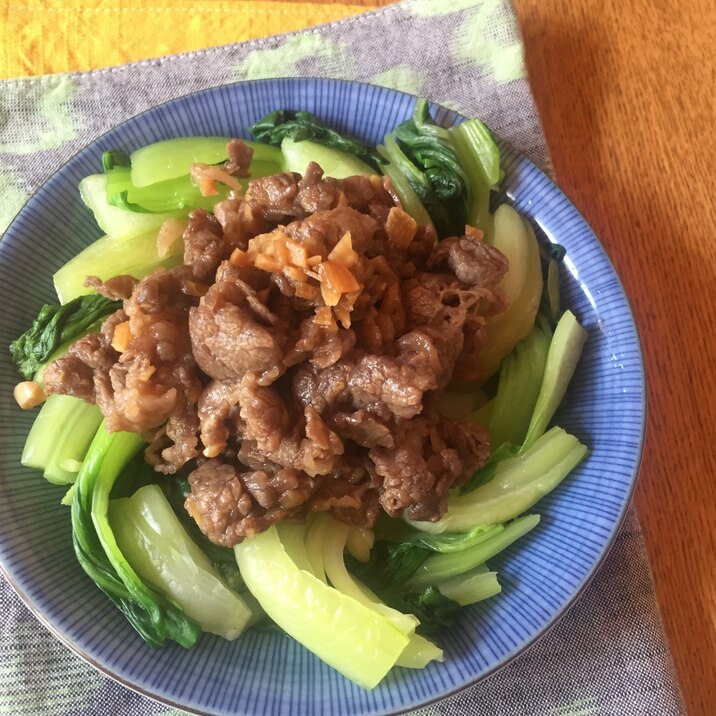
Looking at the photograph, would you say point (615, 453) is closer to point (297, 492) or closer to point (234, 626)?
point (297, 492)

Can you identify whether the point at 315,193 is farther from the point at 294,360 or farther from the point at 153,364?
the point at 153,364

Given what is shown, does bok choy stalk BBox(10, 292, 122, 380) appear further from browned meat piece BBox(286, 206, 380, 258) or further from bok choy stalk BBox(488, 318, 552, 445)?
bok choy stalk BBox(488, 318, 552, 445)

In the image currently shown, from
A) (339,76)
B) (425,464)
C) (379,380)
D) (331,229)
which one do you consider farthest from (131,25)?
(425,464)

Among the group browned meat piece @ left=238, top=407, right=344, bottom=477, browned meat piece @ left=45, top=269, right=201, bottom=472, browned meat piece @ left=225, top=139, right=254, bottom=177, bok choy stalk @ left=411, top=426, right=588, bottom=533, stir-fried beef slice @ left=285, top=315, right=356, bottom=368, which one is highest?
browned meat piece @ left=225, top=139, right=254, bottom=177

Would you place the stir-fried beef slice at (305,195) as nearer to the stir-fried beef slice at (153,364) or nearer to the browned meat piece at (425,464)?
the stir-fried beef slice at (153,364)

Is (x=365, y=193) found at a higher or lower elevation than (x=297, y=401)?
higher

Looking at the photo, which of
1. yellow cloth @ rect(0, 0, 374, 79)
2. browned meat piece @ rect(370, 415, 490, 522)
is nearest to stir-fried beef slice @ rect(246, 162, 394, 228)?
browned meat piece @ rect(370, 415, 490, 522)
